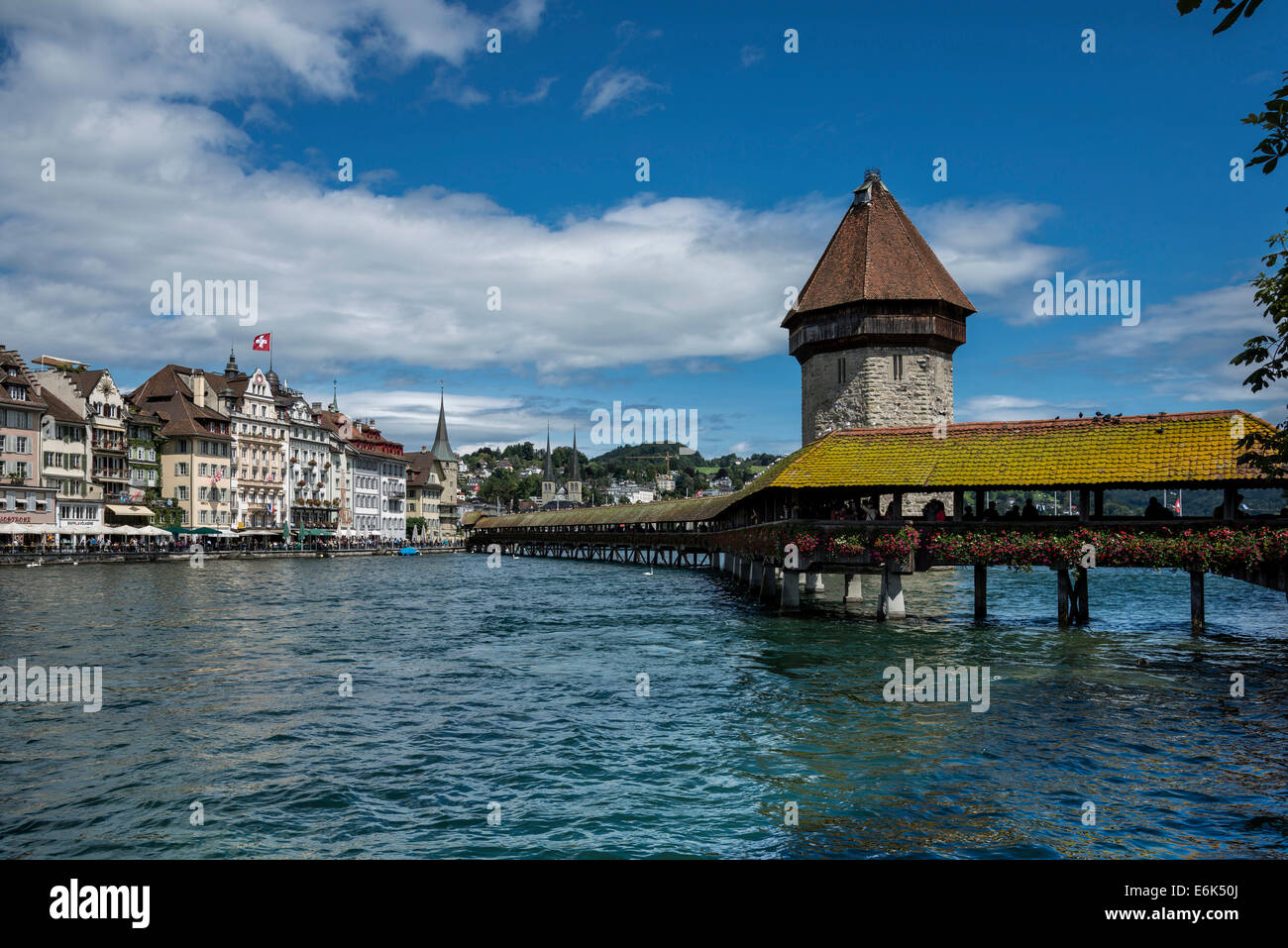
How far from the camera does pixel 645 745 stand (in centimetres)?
1412

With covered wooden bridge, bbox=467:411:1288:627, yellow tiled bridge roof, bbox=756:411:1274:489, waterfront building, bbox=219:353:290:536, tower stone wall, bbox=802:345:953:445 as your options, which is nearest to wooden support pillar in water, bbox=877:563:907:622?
covered wooden bridge, bbox=467:411:1288:627

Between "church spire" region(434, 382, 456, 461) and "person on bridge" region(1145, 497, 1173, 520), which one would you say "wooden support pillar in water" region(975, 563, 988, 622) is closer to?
"person on bridge" region(1145, 497, 1173, 520)

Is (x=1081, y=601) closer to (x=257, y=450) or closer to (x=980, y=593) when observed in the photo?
(x=980, y=593)

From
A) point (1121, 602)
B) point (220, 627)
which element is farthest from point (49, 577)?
point (1121, 602)

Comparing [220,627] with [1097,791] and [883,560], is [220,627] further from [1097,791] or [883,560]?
[1097,791]

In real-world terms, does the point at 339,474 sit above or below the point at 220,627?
above

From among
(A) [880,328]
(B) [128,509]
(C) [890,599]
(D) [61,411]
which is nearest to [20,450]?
(D) [61,411]

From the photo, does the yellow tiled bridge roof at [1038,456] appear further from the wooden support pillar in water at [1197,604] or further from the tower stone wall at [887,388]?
the tower stone wall at [887,388]

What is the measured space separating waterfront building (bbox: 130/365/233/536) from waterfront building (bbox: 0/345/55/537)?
14971 millimetres

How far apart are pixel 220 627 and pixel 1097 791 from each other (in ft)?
87.6

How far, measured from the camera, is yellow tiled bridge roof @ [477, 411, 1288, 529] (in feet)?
79.9

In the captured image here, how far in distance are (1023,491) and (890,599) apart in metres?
6.14

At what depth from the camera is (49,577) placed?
52.0 m

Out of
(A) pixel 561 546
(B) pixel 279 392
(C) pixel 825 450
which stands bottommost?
(A) pixel 561 546
